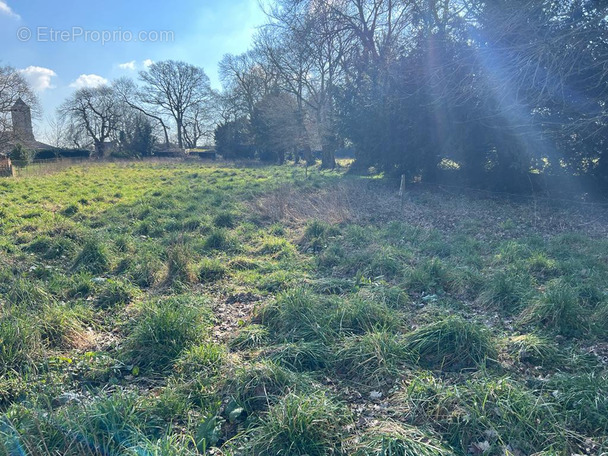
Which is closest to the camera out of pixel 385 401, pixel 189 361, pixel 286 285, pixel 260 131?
pixel 385 401

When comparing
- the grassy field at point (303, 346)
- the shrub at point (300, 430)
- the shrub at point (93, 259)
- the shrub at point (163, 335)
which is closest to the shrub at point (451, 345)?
the grassy field at point (303, 346)

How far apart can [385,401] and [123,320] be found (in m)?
3.47

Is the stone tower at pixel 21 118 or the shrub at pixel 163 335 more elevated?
the stone tower at pixel 21 118

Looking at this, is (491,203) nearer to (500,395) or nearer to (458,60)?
(458,60)

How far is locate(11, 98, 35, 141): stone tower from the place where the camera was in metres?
26.7

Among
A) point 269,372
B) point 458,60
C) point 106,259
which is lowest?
point 269,372

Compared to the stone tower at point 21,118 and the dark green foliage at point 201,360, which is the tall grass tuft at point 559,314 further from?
the stone tower at point 21,118

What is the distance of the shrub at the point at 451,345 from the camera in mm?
3795

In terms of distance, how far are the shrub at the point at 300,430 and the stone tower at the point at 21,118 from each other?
106ft

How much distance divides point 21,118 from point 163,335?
31887mm

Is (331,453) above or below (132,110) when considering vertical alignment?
below

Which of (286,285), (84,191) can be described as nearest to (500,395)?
(286,285)

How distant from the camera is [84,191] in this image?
50.2 ft

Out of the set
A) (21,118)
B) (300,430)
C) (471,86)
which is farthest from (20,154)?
(300,430)
